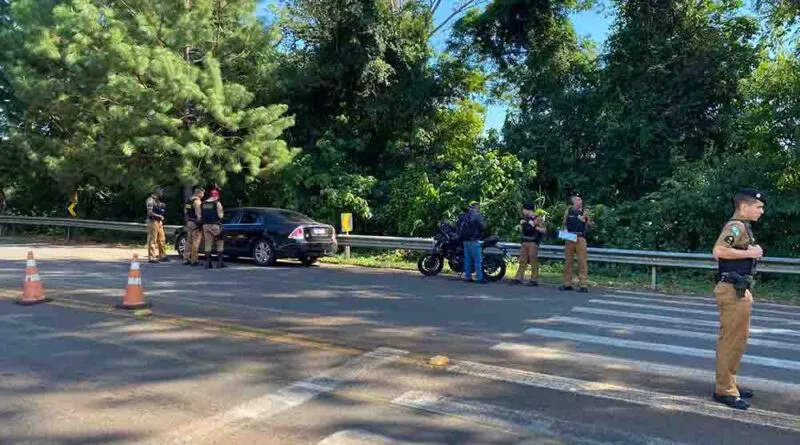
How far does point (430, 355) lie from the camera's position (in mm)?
6848

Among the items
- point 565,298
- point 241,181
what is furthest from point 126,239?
point 565,298

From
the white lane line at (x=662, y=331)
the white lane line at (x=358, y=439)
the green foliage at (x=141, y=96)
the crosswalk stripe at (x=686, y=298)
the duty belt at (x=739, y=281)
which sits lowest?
the white lane line at (x=358, y=439)

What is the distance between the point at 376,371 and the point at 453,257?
8396 mm

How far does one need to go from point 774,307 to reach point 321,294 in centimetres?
750

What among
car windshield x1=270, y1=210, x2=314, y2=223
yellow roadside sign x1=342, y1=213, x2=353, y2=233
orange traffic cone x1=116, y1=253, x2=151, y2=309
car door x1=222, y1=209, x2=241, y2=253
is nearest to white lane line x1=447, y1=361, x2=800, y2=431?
orange traffic cone x1=116, y1=253, x2=151, y2=309

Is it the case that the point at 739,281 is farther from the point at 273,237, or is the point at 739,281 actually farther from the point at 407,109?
the point at 407,109

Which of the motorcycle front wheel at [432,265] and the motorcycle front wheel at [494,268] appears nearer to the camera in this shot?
the motorcycle front wheel at [494,268]

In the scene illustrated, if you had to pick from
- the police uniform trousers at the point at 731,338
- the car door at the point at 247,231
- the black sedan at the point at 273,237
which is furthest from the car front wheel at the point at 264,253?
the police uniform trousers at the point at 731,338

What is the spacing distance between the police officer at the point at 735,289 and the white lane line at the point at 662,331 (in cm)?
274

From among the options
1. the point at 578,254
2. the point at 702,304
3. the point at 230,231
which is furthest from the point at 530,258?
the point at 230,231

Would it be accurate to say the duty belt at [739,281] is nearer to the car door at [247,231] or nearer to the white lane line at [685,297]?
the white lane line at [685,297]

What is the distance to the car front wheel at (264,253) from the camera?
1574cm

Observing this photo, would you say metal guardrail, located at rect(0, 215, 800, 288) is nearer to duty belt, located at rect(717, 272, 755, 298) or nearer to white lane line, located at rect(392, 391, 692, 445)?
duty belt, located at rect(717, 272, 755, 298)

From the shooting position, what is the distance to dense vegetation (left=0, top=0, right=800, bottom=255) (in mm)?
18016
